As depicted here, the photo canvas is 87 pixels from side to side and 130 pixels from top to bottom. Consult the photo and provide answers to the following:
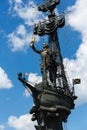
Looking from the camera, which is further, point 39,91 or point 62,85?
point 62,85

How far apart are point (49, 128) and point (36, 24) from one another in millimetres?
12331

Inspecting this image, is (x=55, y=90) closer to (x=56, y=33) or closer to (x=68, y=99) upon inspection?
(x=68, y=99)

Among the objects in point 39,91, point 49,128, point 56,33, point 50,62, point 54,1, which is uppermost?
point 54,1

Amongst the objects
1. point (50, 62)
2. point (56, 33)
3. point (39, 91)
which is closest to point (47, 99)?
point (39, 91)

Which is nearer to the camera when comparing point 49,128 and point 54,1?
point 49,128

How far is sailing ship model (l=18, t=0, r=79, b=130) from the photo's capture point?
151 feet

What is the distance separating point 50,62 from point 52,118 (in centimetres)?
573

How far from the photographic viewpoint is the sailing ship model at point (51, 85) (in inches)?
1815

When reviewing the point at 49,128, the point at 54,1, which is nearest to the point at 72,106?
the point at 49,128

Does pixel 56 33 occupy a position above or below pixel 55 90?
above

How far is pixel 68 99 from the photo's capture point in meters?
48.5

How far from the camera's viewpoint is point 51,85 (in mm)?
48094

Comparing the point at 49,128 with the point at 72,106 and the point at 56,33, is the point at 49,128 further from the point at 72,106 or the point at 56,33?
the point at 56,33

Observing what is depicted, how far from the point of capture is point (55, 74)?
4931 centimetres
